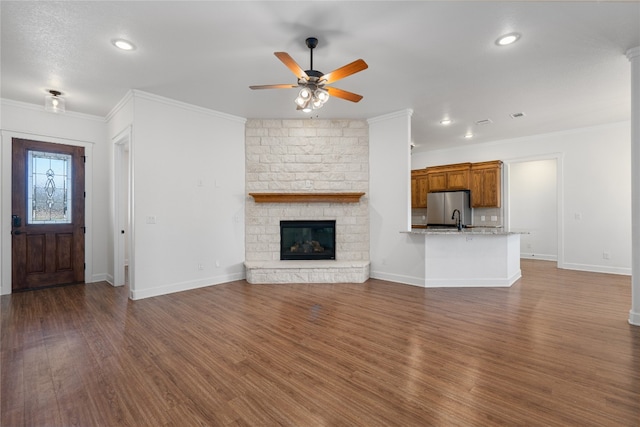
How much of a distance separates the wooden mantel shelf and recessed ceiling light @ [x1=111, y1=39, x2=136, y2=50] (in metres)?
2.69

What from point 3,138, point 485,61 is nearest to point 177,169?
point 3,138

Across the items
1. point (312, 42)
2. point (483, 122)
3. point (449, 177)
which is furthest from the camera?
point (449, 177)

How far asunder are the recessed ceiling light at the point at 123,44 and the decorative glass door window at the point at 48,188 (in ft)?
10.3

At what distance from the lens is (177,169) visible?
448cm

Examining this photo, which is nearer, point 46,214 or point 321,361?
point 321,361

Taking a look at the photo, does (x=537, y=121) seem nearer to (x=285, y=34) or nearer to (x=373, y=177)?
(x=373, y=177)

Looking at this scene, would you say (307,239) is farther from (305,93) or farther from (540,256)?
(540,256)

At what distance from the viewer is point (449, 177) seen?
7.51m

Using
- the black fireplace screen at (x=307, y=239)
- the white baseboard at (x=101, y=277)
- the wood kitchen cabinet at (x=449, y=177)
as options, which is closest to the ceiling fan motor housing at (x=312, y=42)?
the black fireplace screen at (x=307, y=239)

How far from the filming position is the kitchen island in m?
4.68

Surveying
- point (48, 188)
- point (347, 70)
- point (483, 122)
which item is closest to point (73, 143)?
point (48, 188)

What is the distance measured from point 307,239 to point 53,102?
14.2ft

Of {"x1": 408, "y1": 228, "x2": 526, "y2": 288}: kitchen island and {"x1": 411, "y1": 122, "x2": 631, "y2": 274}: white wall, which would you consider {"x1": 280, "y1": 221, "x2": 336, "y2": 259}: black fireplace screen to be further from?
{"x1": 411, "y1": 122, "x2": 631, "y2": 274}: white wall

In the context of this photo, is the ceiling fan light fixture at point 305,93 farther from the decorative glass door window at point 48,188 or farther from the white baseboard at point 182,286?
the decorative glass door window at point 48,188
